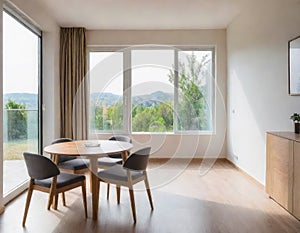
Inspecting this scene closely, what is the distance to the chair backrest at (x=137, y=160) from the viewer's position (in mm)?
2768

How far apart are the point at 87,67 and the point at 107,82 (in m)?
0.49

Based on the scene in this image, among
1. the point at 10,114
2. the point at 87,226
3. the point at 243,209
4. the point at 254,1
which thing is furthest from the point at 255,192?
the point at 10,114

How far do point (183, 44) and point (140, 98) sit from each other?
1386 mm

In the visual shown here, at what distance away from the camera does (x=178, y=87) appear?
5848 mm

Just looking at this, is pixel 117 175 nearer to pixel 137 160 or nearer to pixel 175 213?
pixel 137 160

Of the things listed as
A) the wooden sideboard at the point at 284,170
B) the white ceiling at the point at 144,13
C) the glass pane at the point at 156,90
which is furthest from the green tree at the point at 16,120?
the wooden sideboard at the point at 284,170

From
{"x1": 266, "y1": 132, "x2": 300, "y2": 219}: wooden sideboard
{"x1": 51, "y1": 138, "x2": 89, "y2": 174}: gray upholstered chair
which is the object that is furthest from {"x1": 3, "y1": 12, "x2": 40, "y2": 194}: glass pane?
{"x1": 266, "y1": 132, "x2": 300, "y2": 219}: wooden sideboard

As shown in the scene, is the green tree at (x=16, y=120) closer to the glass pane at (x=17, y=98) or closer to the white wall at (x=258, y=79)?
the glass pane at (x=17, y=98)

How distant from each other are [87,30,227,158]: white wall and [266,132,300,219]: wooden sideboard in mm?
2485

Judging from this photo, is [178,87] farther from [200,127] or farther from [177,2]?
[177,2]

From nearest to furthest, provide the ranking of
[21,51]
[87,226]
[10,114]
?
[87,226] < [10,114] < [21,51]

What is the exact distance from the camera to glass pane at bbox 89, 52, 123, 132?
19.1ft

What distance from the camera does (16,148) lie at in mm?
3760

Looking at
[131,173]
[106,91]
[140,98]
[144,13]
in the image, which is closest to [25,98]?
[106,91]
